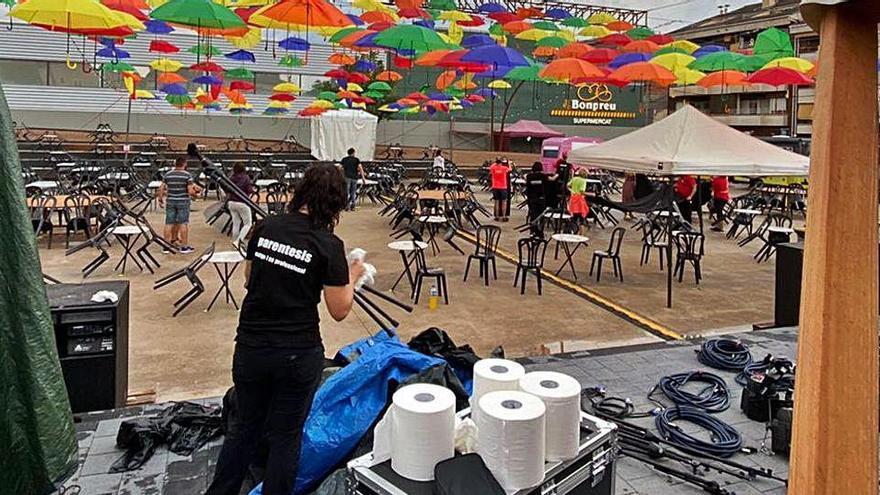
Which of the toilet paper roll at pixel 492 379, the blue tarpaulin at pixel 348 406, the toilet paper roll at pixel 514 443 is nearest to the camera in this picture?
the toilet paper roll at pixel 514 443

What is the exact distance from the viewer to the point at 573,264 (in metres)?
9.76

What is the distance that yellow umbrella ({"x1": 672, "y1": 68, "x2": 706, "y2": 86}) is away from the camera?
1177cm

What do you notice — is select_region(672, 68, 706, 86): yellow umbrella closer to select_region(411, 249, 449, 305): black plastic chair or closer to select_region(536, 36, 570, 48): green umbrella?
select_region(536, 36, 570, 48): green umbrella

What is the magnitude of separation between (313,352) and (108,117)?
97.2ft

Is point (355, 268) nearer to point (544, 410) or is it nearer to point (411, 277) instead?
point (544, 410)

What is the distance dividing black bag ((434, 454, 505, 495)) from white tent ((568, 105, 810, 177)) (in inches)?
220

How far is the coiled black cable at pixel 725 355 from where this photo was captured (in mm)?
4906

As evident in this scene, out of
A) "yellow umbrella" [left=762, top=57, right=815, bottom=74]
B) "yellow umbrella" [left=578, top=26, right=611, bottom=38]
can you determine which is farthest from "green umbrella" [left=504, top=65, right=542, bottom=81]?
Result: "yellow umbrella" [left=762, top=57, right=815, bottom=74]

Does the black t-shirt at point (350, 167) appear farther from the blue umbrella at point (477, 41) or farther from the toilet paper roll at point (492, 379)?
the toilet paper roll at point (492, 379)

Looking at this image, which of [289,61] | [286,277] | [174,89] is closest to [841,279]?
[286,277]

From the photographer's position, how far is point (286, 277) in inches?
100.0

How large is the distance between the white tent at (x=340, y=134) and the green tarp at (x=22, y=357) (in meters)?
22.9

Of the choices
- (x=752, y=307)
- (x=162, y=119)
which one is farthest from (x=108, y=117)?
(x=752, y=307)

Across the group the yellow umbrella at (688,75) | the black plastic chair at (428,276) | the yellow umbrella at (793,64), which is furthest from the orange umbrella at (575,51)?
Result: the black plastic chair at (428,276)
